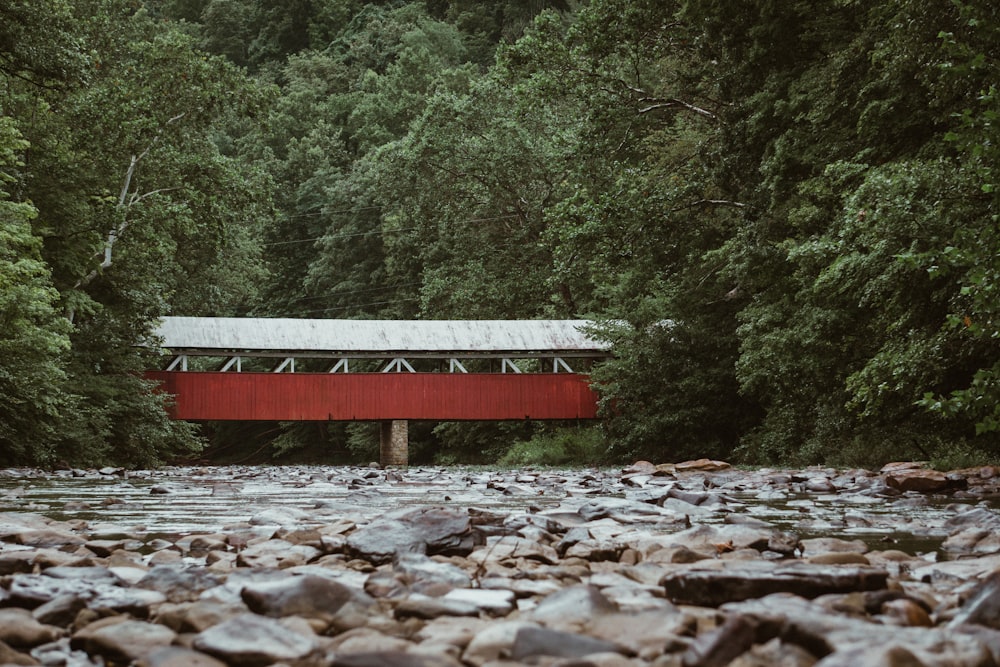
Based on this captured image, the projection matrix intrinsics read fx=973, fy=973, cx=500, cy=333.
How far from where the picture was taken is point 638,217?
15922 millimetres

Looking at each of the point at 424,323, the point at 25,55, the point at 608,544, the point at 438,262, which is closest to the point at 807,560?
the point at 608,544

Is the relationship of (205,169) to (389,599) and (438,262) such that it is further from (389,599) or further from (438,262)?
(389,599)

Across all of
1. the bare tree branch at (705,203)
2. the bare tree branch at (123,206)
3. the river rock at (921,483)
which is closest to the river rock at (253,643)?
the river rock at (921,483)

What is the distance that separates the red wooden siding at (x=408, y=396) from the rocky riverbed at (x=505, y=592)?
1880 cm

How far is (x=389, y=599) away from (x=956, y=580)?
5.12 feet

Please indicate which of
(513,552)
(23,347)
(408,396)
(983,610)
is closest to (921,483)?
(513,552)

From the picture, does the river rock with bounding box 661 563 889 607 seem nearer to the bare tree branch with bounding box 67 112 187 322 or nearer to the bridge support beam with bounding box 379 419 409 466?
the bare tree branch with bounding box 67 112 187 322

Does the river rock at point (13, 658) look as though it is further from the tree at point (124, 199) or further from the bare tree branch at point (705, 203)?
the bare tree branch at point (705, 203)

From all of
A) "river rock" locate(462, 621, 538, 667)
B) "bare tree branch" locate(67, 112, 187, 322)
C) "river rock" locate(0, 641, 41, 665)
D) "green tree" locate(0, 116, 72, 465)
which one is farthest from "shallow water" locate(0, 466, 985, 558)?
"bare tree branch" locate(67, 112, 187, 322)

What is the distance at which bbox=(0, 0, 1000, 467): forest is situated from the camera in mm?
9281

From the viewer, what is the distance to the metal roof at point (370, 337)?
23.8 metres

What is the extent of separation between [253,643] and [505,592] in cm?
78

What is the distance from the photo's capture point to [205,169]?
2045 cm

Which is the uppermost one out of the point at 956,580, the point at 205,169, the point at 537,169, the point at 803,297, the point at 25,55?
the point at 537,169
